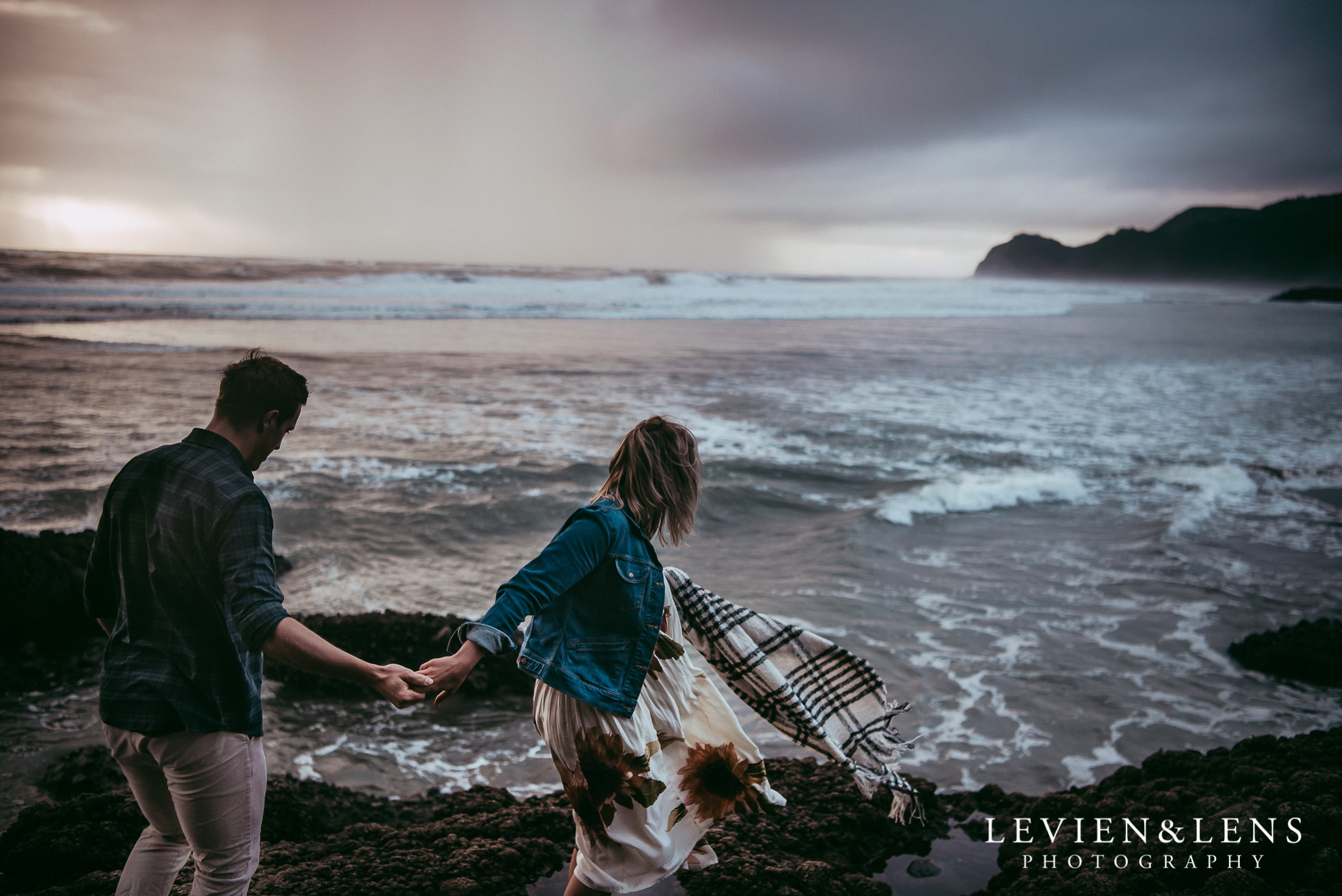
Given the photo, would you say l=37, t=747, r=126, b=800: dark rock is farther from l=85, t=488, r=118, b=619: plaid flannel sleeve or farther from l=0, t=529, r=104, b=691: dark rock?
l=85, t=488, r=118, b=619: plaid flannel sleeve

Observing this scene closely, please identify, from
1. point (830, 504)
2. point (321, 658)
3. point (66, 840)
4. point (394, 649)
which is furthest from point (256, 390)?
point (830, 504)

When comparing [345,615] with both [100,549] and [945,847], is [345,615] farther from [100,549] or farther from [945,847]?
[945,847]

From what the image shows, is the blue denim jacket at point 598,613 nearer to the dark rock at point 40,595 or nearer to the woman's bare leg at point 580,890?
the woman's bare leg at point 580,890

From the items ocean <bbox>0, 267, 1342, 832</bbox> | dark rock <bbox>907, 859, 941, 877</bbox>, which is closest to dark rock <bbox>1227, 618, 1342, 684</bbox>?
ocean <bbox>0, 267, 1342, 832</bbox>

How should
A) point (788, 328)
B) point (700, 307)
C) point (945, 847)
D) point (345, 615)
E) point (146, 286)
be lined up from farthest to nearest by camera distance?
1. point (700, 307)
2. point (788, 328)
3. point (146, 286)
4. point (345, 615)
5. point (945, 847)

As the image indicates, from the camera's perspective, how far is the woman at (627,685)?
2.23 meters

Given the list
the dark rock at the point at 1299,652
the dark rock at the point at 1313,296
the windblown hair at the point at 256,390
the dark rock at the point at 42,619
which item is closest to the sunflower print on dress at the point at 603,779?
the windblown hair at the point at 256,390

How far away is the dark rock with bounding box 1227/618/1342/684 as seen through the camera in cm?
548

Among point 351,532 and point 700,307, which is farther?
point 700,307

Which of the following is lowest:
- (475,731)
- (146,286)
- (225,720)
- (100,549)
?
(475,731)

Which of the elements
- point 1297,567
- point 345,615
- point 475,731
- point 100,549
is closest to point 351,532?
point 345,615

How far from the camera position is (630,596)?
2303 mm

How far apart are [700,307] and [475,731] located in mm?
36308

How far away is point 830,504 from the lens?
9.59 meters
